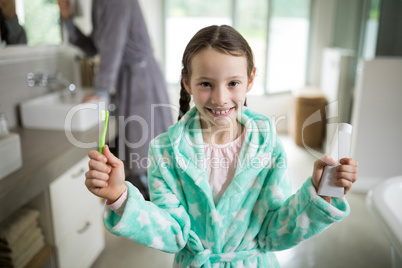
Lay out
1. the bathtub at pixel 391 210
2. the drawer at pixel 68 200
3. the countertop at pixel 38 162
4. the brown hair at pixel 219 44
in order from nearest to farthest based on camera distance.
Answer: the brown hair at pixel 219 44 → the countertop at pixel 38 162 → the bathtub at pixel 391 210 → the drawer at pixel 68 200

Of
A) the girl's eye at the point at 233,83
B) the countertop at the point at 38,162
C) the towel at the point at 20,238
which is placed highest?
the girl's eye at the point at 233,83

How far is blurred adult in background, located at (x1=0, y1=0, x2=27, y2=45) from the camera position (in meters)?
1.48

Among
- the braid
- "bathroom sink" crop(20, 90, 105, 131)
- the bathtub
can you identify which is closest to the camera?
the braid

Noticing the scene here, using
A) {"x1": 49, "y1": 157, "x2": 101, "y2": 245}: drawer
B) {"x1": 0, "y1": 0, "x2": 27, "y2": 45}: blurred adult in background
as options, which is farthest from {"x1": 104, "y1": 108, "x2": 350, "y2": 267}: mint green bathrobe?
{"x1": 0, "y1": 0, "x2": 27, "y2": 45}: blurred adult in background

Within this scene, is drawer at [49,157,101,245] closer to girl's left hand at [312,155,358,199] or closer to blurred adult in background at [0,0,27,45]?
blurred adult in background at [0,0,27,45]

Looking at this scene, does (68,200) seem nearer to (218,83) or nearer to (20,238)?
(20,238)

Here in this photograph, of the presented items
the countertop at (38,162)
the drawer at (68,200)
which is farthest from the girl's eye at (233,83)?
the drawer at (68,200)

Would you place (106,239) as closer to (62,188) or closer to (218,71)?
(62,188)

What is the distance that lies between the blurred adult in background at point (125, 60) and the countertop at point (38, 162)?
0.31m

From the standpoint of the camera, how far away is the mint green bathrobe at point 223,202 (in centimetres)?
82

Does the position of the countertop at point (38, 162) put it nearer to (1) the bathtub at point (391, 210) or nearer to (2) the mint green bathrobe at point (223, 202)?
(2) the mint green bathrobe at point (223, 202)

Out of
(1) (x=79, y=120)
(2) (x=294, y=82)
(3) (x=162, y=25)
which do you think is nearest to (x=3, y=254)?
(1) (x=79, y=120)

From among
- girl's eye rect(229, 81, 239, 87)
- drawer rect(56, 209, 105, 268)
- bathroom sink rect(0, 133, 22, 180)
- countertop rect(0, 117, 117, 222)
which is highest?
girl's eye rect(229, 81, 239, 87)

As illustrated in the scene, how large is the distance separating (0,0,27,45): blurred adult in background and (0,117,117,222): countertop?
439 millimetres
